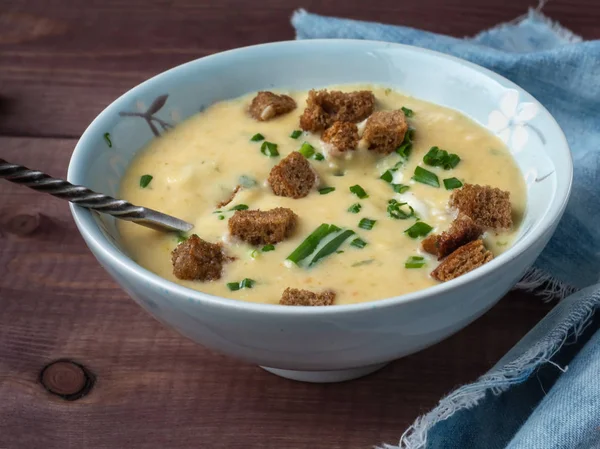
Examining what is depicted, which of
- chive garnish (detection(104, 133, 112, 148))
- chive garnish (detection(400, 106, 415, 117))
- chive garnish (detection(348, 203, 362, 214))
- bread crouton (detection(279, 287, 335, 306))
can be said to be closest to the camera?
bread crouton (detection(279, 287, 335, 306))

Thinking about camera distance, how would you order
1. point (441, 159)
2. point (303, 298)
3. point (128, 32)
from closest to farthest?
1. point (303, 298)
2. point (441, 159)
3. point (128, 32)

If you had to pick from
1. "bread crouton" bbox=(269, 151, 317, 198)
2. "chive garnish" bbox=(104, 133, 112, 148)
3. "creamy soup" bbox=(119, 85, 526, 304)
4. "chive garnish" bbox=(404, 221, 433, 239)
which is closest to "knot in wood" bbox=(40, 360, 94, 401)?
"creamy soup" bbox=(119, 85, 526, 304)

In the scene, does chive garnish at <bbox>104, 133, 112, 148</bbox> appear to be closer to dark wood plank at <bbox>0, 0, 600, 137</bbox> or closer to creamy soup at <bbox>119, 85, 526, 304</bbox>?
creamy soup at <bbox>119, 85, 526, 304</bbox>

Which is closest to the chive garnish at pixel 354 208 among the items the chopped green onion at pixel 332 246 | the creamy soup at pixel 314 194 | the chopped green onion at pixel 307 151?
the creamy soup at pixel 314 194

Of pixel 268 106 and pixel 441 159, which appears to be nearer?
pixel 441 159

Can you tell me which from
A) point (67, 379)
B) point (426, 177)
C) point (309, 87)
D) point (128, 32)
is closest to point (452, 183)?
point (426, 177)

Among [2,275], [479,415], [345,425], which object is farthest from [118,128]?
[479,415]

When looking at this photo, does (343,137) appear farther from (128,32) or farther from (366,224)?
(128,32)
